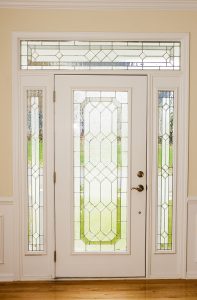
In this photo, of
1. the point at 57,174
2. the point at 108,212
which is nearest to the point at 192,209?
the point at 108,212

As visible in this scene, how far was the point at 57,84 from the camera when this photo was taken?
11.8 feet

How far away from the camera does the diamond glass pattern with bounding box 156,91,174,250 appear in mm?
3652

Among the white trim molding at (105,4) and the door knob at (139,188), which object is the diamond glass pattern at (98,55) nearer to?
the white trim molding at (105,4)

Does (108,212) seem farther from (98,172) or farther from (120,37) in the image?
(120,37)

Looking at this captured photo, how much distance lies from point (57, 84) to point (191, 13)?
1.54 meters

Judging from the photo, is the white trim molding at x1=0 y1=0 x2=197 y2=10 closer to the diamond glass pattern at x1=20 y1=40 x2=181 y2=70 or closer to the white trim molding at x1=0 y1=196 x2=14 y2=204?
the diamond glass pattern at x1=20 y1=40 x2=181 y2=70

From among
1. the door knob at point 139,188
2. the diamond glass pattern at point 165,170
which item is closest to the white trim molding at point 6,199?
the door knob at point 139,188

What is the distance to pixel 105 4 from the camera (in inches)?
139

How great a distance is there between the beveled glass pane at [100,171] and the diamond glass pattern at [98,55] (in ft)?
0.99

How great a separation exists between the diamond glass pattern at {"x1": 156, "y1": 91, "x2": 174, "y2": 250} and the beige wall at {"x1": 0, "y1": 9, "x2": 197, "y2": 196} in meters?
0.27

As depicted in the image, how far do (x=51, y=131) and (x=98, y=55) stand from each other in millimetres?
918

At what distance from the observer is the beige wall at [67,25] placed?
354cm

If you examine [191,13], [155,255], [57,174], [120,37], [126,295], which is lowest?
[126,295]

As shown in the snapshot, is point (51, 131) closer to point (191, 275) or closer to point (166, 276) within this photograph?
point (166, 276)
